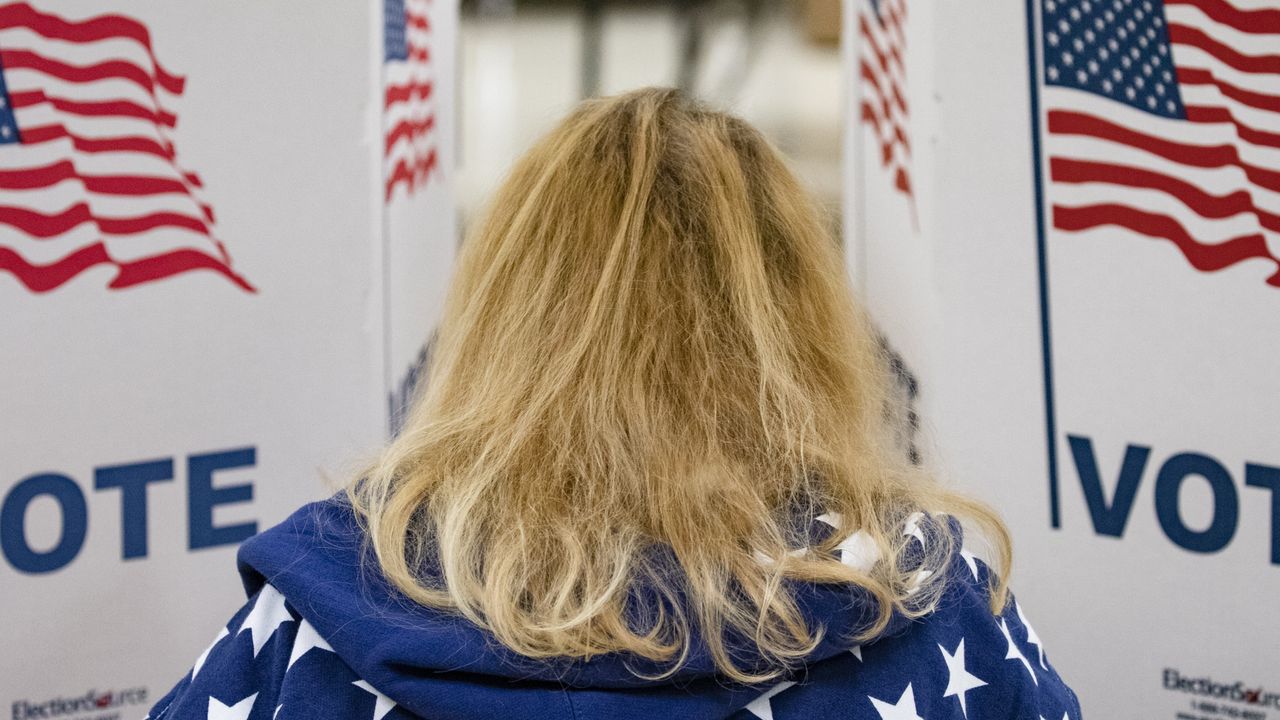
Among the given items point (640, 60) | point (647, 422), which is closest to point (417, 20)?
point (647, 422)

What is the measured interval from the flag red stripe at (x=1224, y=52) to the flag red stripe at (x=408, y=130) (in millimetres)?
1360

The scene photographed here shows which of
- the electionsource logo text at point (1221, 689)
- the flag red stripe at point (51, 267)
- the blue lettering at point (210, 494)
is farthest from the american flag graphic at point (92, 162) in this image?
the electionsource logo text at point (1221, 689)

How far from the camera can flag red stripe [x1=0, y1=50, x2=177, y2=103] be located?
6.08 ft

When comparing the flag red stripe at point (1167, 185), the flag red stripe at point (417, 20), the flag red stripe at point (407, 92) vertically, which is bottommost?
the flag red stripe at point (1167, 185)

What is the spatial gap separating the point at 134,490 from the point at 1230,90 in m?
1.83

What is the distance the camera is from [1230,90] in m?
1.95

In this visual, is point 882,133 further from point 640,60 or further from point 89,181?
point 640,60

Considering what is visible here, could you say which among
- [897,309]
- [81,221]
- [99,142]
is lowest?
[897,309]

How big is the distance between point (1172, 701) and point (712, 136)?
4.53 ft

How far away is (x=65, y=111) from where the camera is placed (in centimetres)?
192

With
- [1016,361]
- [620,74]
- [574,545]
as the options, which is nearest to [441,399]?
[574,545]

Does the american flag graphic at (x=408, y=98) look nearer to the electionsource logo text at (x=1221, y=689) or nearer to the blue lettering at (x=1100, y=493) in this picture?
the blue lettering at (x=1100, y=493)

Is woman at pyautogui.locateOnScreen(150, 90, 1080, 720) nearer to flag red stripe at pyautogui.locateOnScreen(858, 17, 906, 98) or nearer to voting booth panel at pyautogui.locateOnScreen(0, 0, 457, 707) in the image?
voting booth panel at pyautogui.locateOnScreen(0, 0, 457, 707)

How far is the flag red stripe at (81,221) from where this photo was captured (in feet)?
6.10
